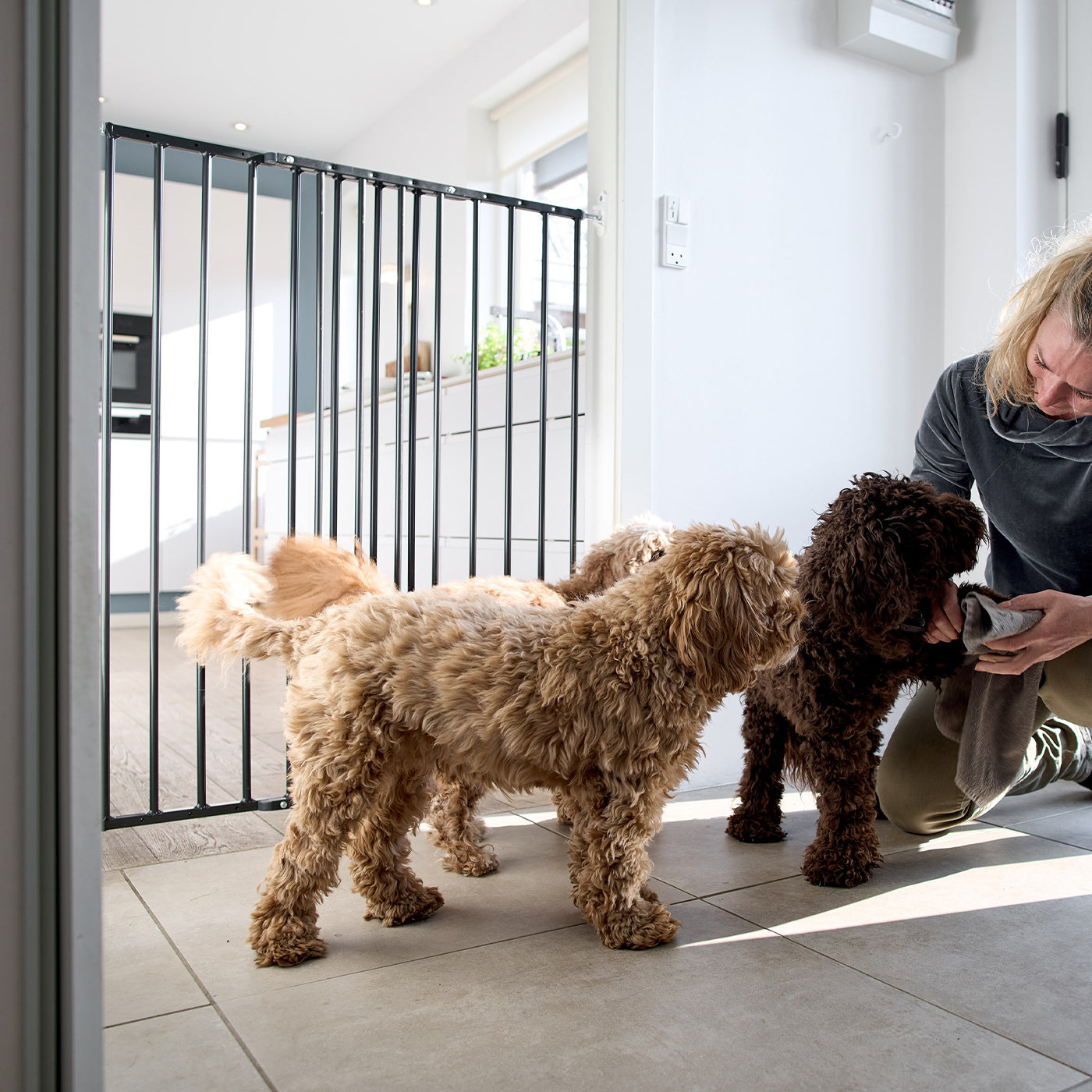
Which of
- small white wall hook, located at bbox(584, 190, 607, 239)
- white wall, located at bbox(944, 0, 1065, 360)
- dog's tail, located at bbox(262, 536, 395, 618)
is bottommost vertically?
dog's tail, located at bbox(262, 536, 395, 618)

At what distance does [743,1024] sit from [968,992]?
376 millimetres

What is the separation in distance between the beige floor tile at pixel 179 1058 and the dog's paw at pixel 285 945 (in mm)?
147

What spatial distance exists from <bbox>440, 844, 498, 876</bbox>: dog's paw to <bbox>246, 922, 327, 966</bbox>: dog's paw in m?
0.47

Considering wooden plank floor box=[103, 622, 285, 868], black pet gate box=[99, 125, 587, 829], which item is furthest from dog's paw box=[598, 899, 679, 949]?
black pet gate box=[99, 125, 587, 829]

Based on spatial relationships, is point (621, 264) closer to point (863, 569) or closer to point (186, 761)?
point (863, 569)

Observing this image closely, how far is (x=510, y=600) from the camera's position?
1885 mm

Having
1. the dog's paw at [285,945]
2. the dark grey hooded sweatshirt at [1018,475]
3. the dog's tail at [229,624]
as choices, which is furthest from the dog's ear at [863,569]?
the dog's paw at [285,945]

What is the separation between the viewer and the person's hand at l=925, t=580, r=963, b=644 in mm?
1756

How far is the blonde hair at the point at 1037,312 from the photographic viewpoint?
63.1 inches

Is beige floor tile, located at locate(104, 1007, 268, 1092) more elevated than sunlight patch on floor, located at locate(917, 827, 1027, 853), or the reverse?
beige floor tile, located at locate(104, 1007, 268, 1092)

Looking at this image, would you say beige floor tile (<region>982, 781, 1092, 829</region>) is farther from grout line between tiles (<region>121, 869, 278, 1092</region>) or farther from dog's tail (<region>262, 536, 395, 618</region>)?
grout line between tiles (<region>121, 869, 278, 1092</region>)

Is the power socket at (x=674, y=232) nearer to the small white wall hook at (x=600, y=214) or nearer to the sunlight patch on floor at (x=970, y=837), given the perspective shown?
the small white wall hook at (x=600, y=214)

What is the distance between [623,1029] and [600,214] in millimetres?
2074

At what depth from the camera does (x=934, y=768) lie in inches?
84.8
